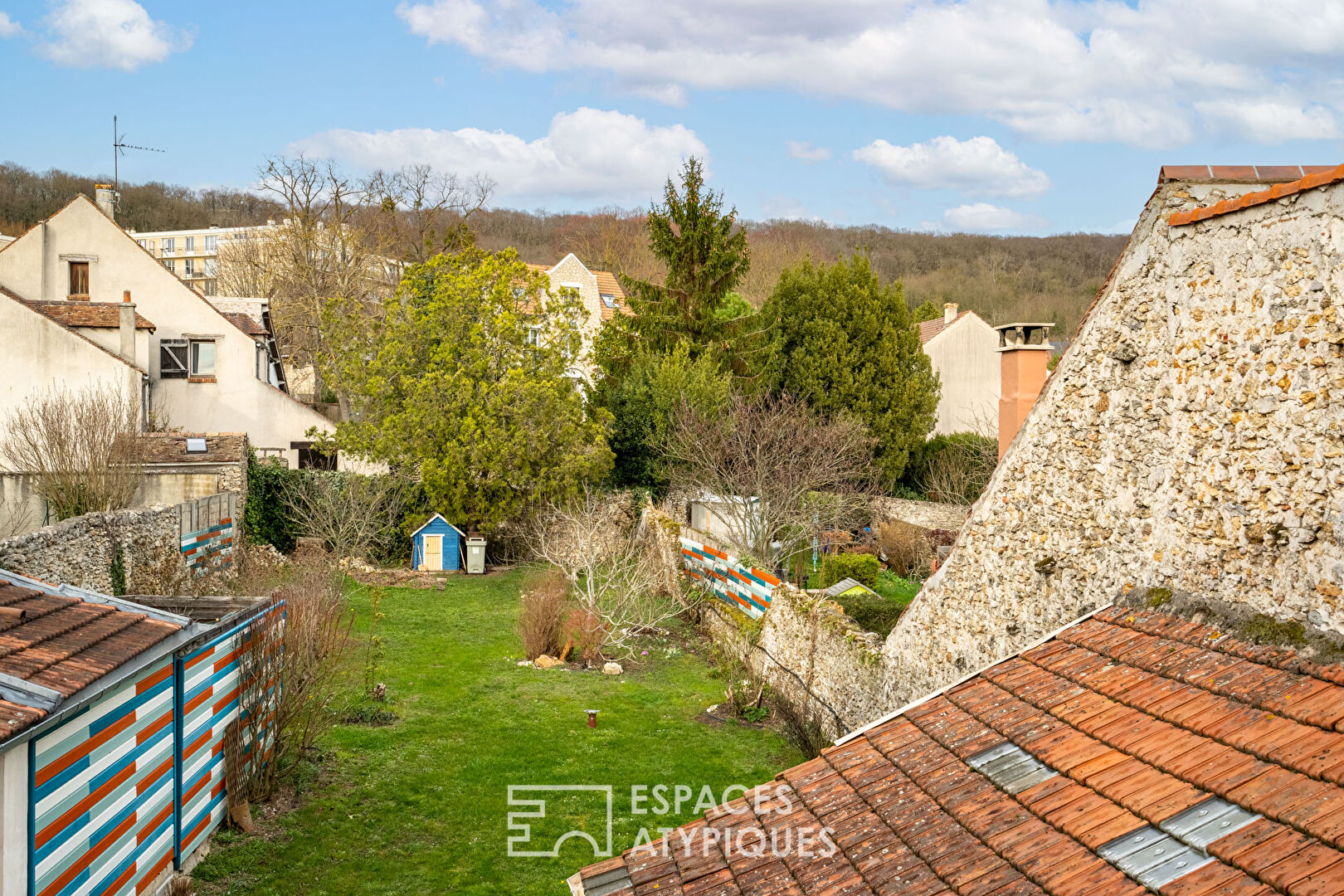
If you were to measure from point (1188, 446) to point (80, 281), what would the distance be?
3252cm

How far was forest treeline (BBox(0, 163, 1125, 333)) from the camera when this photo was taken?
62219 mm

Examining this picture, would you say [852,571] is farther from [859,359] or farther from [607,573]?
[859,359]

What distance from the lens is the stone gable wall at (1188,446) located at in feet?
15.7

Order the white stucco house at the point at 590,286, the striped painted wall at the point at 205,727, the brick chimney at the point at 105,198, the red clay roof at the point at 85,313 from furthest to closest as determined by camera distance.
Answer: the white stucco house at the point at 590,286 < the brick chimney at the point at 105,198 < the red clay roof at the point at 85,313 < the striped painted wall at the point at 205,727

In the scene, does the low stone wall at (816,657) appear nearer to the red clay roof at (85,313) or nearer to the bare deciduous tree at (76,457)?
the bare deciduous tree at (76,457)

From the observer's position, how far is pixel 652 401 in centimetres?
2917

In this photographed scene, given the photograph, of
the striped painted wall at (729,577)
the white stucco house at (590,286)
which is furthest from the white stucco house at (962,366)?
the striped painted wall at (729,577)

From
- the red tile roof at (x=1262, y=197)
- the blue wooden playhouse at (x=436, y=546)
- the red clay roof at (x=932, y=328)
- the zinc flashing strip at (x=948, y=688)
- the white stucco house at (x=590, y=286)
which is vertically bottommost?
the blue wooden playhouse at (x=436, y=546)

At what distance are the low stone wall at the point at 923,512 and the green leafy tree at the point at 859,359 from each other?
1.96 m

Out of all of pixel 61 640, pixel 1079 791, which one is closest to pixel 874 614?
pixel 1079 791

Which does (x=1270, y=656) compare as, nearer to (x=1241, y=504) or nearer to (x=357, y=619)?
(x=1241, y=504)

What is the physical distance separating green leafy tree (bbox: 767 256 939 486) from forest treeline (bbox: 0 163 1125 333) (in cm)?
2460

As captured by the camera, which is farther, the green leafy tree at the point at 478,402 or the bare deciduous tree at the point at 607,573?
the green leafy tree at the point at 478,402

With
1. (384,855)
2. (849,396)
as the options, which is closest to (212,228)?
(849,396)
